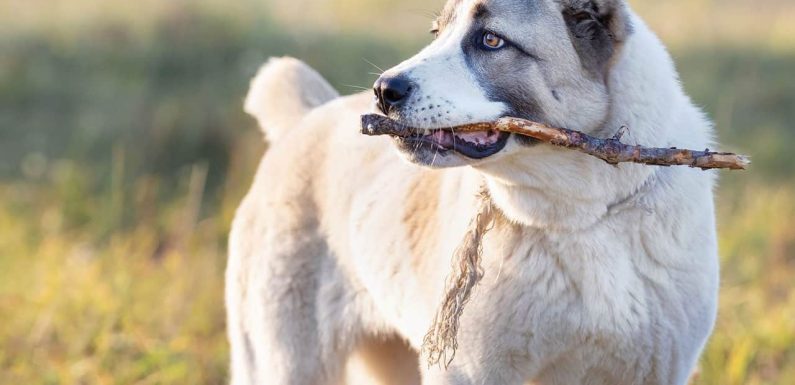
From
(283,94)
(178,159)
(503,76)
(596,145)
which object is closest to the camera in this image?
(596,145)

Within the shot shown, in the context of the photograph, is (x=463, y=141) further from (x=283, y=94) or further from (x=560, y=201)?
(x=283, y=94)

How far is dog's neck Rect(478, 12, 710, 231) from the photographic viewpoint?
132 inches

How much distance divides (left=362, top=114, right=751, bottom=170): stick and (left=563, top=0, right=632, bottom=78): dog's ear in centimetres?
25

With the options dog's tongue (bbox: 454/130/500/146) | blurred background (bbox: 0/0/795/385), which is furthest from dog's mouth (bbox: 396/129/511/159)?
blurred background (bbox: 0/0/795/385)

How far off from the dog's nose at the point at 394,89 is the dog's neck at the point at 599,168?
12.4 inches

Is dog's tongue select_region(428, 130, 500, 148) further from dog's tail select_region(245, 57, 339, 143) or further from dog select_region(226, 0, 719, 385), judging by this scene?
dog's tail select_region(245, 57, 339, 143)

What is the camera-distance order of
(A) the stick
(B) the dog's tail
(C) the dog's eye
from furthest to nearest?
(B) the dog's tail
(C) the dog's eye
(A) the stick

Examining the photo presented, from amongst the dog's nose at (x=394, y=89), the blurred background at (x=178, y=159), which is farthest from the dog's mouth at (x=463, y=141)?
the blurred background at (x=178, y=159)

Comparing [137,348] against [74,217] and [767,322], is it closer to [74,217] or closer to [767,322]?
[74,217]

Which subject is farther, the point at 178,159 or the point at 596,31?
the point at 178,159

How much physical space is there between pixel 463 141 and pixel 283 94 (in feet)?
5.18

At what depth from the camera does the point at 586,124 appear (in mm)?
3352

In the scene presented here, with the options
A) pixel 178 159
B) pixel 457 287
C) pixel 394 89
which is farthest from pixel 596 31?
pixel 178 159

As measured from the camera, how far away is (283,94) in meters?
4.68
